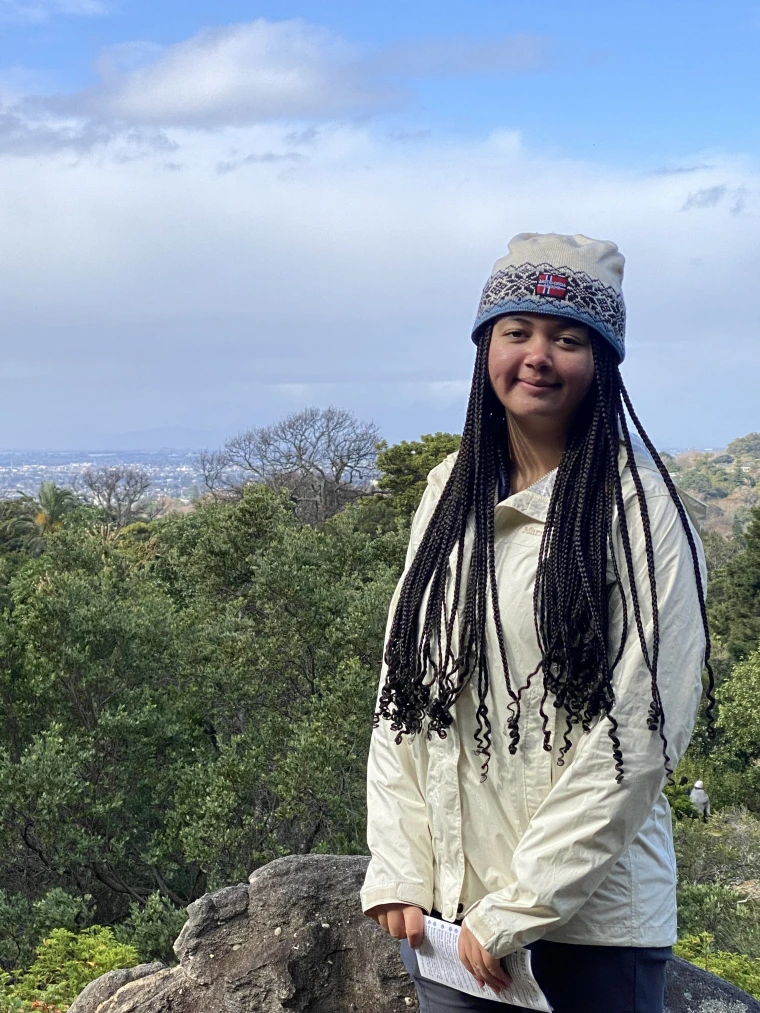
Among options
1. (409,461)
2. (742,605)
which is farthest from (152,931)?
(409,461)

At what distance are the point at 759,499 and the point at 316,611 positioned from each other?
2088 inches

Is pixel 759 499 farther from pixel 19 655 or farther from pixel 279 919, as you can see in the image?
pixel 279 919

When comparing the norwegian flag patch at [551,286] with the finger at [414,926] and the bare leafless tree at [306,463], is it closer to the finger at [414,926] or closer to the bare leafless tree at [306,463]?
the finger at [414,926]

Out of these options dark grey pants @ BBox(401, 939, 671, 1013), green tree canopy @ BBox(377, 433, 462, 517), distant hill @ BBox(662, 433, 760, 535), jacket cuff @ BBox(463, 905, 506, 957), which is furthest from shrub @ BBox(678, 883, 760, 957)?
distant hill @ BBox(662, 433, 760, 535)

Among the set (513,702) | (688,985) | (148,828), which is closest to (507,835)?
(513,702)

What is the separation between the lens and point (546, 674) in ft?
5.72

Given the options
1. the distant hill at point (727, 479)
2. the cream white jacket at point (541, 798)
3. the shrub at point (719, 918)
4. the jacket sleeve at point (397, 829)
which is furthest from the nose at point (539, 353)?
the distant hill at point (727, 479)

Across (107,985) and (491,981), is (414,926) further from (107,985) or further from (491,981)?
(107,985)

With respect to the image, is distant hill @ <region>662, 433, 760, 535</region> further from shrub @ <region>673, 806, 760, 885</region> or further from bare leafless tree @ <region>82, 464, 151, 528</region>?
shrub @ <region>673, 806, 760, 885</region>

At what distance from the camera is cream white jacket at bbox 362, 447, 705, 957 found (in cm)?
164

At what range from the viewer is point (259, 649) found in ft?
26.7

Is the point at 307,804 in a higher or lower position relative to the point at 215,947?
lower

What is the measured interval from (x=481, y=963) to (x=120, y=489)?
1502 inches

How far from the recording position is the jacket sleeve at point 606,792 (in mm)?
1632
